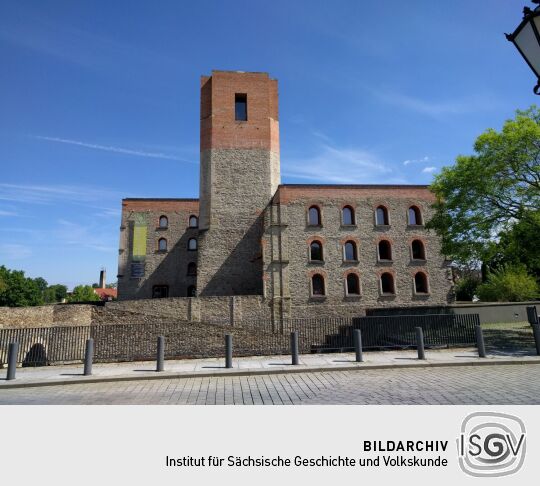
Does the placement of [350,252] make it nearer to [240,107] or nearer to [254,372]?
[240,107]

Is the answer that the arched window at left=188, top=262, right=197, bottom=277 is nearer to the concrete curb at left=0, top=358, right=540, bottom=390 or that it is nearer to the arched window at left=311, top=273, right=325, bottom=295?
the arched window at left=311, top=273, right=325, bottom=295

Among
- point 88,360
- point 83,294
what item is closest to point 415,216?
point 88,360

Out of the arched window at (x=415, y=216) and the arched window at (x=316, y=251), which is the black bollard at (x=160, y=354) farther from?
the arched window at (x=415, y=216)

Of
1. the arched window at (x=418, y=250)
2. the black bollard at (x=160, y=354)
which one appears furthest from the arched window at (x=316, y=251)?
the black bollard at (x=160, y=354)

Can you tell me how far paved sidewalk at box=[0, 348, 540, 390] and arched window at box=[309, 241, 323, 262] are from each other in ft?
47.8

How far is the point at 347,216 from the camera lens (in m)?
27.4

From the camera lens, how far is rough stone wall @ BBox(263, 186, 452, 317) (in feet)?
83.8

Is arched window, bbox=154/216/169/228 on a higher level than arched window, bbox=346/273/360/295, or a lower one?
higher

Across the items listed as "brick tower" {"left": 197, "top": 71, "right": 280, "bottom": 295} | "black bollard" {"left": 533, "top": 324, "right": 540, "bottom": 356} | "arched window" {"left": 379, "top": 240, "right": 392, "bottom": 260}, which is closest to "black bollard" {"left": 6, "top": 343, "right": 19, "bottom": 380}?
"black bollard" {"left": 533, "top": 324, "right": 540, "bottom": 356}

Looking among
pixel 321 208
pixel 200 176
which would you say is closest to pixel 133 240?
pixel 200 176

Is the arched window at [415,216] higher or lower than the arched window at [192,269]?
higher

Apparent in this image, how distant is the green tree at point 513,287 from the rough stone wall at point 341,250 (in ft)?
13.6

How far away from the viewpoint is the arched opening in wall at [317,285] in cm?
2595

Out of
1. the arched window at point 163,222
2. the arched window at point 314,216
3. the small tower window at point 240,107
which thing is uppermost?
the small tower window at point 240,107
